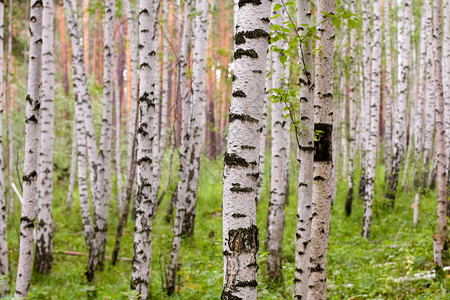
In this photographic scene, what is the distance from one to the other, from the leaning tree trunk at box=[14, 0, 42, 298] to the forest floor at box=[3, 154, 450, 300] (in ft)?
0.84

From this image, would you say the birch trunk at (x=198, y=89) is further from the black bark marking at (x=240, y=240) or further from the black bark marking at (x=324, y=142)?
the black bark marking at (x=240, y=240)

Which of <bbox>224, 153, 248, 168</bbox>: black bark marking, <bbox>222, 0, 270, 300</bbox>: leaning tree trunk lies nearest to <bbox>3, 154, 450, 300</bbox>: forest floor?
<bbox>222, 0, 270, 300</bbox>: leaning tree trunk

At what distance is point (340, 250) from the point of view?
24.9ft

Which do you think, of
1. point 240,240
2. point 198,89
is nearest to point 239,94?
point 240,240

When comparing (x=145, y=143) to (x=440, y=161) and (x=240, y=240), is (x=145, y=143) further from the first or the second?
(x=440, y=161)

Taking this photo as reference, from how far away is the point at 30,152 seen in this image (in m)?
4.16

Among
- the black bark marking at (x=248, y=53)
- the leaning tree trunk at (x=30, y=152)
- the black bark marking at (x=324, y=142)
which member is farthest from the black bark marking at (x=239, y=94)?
the leaning tree trunk at (x=30, y=152)

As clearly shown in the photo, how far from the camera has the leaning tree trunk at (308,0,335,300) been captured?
129 inches

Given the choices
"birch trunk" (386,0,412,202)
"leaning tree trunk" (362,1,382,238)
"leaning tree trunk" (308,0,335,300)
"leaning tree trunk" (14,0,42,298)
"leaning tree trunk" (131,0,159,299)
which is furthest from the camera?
"birch trunk" (386,0,412,202)

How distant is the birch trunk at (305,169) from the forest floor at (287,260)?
0.91m

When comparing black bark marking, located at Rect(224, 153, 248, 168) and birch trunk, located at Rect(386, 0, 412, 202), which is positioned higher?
birch trunk, located at Rect(386, 0, 412, 202)

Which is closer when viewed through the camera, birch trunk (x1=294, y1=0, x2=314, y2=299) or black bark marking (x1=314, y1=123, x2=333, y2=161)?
black bark marking (x1=314, y1=123, x2=333, y2=161)

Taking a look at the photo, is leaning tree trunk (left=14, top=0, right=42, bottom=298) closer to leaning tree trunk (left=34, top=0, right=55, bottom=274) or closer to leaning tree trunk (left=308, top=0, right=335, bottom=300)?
leaning tree trunk (left=34, top=0, right=55, bottom=274)

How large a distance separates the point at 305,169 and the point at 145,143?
2.10 meters
